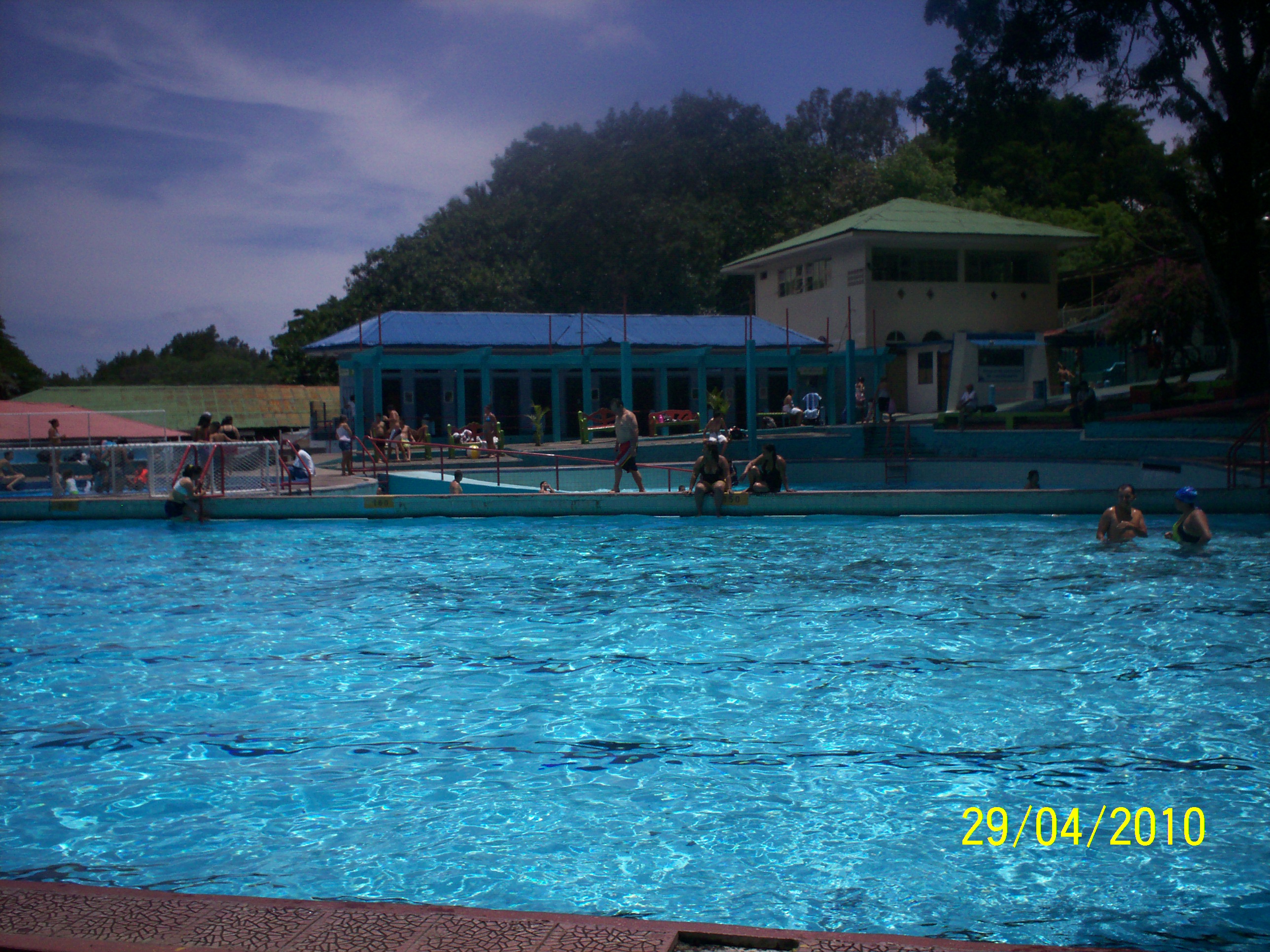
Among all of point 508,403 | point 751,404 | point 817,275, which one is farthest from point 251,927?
point 817,275

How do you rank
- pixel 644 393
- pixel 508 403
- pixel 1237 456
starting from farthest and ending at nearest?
pixel 644 393 → pixel 508 403 → pixel 1237 456

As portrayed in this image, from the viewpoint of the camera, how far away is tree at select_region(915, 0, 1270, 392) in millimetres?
24719

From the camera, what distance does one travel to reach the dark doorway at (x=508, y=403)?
33.6 m

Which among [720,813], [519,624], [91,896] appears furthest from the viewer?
[519,624]

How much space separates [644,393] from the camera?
3559 centimetres

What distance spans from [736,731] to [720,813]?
1.45 m

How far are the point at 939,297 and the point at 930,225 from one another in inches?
103

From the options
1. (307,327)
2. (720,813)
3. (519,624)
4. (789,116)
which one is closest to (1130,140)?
(789,116)

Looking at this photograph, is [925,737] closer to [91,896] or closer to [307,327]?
[91,896]

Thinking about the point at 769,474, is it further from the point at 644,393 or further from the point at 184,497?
the point at 644,393

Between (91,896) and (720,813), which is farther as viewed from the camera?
(720,813)

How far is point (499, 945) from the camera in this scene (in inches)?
123
